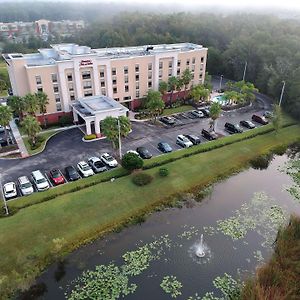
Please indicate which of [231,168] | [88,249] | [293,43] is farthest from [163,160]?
[293,43]

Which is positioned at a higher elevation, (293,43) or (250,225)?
(293,43)

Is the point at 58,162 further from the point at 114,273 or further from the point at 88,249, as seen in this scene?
the point at 114,273

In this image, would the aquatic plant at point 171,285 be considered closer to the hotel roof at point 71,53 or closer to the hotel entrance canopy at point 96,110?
the hotel entrance canopy at point 96,110

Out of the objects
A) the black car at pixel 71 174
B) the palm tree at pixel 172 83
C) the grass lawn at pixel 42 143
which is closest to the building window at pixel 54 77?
the grass lawn at pixel 42 143

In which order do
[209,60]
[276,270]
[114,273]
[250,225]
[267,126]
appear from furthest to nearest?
[209,60] → [267,126] → [250,225] → [114,273] → [276,270]

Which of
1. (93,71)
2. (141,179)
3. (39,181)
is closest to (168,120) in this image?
(93,71)

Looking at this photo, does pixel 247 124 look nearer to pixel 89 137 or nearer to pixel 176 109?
pixel 176 109
